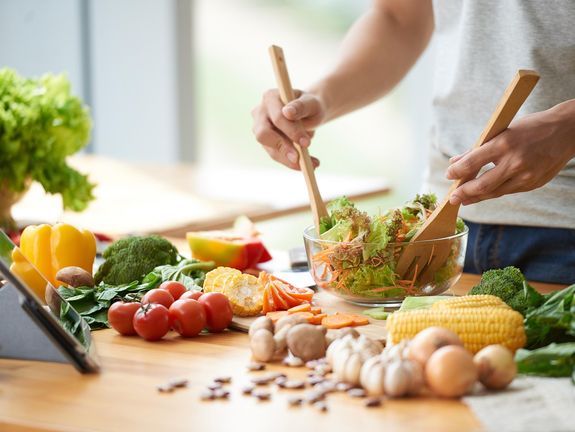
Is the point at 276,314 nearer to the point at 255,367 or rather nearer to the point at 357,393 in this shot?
the point at 255,367

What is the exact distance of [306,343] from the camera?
139cm

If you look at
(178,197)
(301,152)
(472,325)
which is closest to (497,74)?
(301,152)

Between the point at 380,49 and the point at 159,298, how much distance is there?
1.07 metres

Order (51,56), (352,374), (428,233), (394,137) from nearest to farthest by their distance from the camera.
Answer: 1. (352,374)
2. (428,233)
3. (394,137)
4. (51,56)

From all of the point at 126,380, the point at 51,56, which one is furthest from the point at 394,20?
the point at 51,56

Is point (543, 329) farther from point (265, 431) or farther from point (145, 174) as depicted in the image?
point (145, 174)

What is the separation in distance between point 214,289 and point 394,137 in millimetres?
3820

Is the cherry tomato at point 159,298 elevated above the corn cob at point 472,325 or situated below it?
above

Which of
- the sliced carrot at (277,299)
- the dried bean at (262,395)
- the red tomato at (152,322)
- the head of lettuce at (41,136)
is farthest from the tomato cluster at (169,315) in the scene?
the head of lettuce at (41,136)

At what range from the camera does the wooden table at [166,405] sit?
1.16 meters

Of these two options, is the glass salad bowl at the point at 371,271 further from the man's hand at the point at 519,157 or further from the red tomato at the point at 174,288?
the red tomato at the point at 174,288

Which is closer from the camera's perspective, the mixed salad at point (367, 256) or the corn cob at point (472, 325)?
the corn cob at point (472, 325)

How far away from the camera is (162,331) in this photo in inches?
60.2

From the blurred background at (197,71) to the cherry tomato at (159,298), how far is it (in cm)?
374
